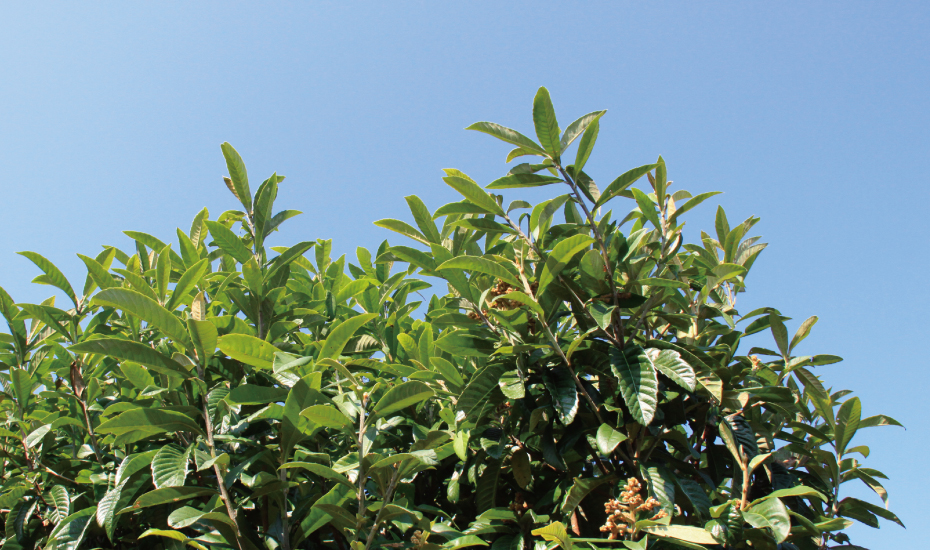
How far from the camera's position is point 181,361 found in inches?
80.0

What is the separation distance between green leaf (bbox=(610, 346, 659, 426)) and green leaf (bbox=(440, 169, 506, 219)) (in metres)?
0.77

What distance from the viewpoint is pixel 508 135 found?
7.98 feet

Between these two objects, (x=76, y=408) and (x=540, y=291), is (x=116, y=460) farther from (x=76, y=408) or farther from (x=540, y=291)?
(x=540, y=291)

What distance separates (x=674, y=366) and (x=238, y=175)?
6.98ft

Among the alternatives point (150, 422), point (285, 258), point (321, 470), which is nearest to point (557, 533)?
point (321, 470)

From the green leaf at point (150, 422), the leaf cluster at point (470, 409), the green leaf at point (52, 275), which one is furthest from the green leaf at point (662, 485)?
the green leaf at point (52, 275)

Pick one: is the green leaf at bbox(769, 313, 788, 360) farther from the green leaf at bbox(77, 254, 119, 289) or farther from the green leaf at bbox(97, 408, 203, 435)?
the green leaf at bbox(77, 254, 119, 289)

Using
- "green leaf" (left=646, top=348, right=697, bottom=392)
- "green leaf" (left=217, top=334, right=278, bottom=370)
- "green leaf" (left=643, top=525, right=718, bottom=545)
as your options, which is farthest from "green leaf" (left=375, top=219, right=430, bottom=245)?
"green leaf" (left=643, top=525, right=718, bottom=545)

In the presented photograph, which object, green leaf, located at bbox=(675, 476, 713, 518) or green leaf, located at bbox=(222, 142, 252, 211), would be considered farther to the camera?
green leaf, located at bbox=(222, 142, 252, 211)

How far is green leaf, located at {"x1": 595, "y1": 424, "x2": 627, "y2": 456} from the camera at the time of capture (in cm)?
191

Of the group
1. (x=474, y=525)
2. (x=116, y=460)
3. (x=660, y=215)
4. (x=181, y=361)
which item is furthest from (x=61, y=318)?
(x=660, y=215)

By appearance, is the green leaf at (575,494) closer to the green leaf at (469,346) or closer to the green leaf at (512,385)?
the green leaf at (512,385)

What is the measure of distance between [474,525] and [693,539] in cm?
74

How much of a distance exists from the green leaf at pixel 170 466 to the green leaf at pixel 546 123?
5.80ft
